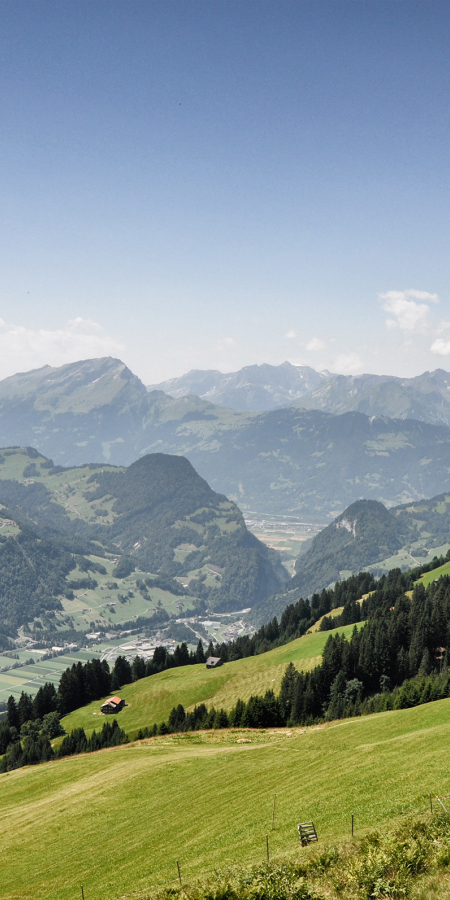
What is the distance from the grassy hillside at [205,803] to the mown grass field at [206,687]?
196 ft

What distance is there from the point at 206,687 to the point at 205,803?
3960 inches

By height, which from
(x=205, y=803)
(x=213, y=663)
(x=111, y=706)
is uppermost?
(x=205, y=803)

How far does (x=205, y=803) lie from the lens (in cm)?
5103

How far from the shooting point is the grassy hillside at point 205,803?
3772cm

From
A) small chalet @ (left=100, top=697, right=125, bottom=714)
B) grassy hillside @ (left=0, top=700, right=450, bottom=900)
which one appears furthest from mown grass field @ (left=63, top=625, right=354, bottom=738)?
grassy hillside @ (left=0, top=700, right=450, bottom=900)

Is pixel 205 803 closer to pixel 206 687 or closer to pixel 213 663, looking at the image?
pixel 206 687

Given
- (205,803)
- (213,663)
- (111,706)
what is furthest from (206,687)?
(205,803)

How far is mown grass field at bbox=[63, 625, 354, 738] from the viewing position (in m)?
136

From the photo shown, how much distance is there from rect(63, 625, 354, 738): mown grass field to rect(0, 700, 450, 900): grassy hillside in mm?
59612

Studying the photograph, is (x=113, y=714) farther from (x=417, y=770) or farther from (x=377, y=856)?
(x=377, y=856)

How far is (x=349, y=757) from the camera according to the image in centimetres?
5425

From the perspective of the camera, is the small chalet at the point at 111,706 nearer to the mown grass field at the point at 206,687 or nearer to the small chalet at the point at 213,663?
the mown grass field at the point at 206,687

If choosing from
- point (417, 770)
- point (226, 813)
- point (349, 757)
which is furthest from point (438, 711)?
point (226, 813)

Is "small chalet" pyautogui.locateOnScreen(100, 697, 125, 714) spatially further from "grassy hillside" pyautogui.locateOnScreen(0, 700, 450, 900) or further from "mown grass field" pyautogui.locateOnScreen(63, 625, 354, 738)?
"grassy hillside" pyautogui.locateOnScreen(0, 700, 450, 900)
